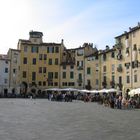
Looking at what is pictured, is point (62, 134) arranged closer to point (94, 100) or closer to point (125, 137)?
point (125, 137)

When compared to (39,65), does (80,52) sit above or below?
above

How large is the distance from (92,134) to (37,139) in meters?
3.05

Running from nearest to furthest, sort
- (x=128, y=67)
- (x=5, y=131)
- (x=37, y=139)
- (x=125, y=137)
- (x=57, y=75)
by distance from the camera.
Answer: (x=37, y=139)
(x=125, y=137)
(x=5, y=131)
(x=128, y=67)
(x=57, y=75)

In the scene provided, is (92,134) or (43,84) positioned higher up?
(43,84)

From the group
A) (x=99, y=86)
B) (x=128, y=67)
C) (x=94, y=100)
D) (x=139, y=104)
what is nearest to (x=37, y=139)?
(x=139, y=104)

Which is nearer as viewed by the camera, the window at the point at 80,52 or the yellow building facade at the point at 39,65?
the window at the point at 80,52

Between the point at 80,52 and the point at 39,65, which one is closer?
the point at 80,52

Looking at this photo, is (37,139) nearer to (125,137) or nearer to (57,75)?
(125,137)

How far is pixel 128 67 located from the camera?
71625mm

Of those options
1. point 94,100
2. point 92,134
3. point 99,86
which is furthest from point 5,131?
point 99,86

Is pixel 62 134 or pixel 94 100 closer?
pixel 62 134

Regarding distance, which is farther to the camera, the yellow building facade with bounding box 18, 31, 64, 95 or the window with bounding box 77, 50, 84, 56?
the yellow building facade with bounding box 18, 31, 64, 95

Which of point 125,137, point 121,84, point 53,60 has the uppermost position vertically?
point 53,60

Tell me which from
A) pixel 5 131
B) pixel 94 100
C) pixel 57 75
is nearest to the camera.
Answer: pixel 5 131
